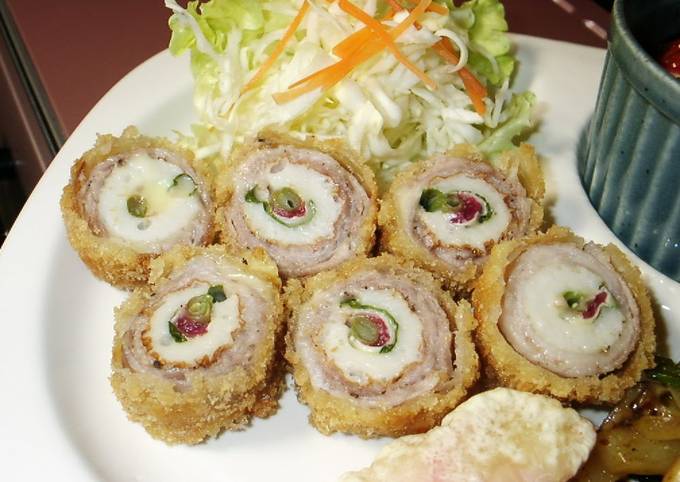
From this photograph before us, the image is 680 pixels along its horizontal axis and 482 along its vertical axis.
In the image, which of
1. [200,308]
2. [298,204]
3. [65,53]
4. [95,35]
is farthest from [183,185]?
[95,35]

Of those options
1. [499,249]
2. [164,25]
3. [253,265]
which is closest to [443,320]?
[499,249]

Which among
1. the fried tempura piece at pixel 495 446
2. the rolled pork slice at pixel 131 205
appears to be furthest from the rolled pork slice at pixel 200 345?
the fried tempura piece at pixel 495 446

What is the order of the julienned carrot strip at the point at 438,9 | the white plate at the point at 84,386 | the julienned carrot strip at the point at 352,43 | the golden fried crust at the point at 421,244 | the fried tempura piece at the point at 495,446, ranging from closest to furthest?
the fried tempura piece at the point at 495,446 < the white plate at the point at 84,386 < the golden fried crust at the point at 421,244 < the julienned carrot strip at the point at 352,43 < the julienned carrot strip at the point at 438,9

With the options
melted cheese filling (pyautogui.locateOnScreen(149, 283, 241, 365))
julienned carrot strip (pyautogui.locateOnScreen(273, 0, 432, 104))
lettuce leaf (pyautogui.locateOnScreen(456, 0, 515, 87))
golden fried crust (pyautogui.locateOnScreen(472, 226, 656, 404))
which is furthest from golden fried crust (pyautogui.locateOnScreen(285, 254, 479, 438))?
lettuce leaf (pyautogui.locateOnScreen(456, 0, 515, 87))

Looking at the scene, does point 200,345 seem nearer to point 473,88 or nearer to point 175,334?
point 175,334

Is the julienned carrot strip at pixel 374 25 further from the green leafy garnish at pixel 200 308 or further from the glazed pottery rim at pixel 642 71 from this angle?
the green leafy garnish at pixel 200 308

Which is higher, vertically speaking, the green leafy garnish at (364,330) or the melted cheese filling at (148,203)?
the melted cheese filling at (148,203)
